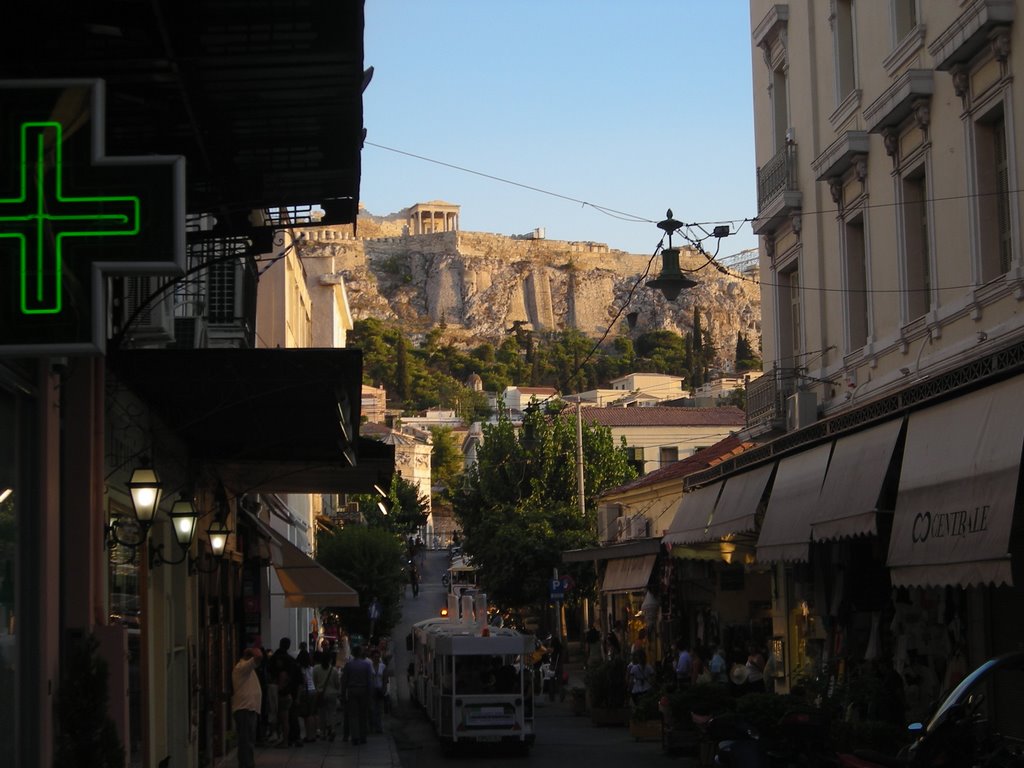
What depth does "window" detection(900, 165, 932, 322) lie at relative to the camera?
57.7ft

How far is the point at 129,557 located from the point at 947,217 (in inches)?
381

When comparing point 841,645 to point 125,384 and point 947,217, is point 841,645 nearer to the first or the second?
point 947,217

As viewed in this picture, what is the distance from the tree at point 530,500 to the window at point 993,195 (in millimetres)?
32348

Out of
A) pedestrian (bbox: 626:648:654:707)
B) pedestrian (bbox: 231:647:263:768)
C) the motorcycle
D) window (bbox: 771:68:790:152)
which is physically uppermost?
window (bbox: 771:68:790:152)

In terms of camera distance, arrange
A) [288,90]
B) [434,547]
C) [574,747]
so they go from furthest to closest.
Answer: [434,547], [574,747], [288,90]

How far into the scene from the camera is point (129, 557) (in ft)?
41.9

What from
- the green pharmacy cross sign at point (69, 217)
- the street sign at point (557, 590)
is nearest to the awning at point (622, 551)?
the street sign at point (557, 590)

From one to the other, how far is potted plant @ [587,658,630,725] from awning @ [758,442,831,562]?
35.6ft

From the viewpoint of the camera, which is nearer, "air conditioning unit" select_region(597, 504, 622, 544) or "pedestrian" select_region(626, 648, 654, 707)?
"pedestrian" select_region(626, 648, 654, 707)

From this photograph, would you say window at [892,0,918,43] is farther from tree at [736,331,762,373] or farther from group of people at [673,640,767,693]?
tree at [736,331,762,373]

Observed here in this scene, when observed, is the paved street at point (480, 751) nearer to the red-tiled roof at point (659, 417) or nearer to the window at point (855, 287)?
the window at point (855, 287)

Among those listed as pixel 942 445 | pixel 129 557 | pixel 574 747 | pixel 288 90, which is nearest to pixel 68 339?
pixel 288 90

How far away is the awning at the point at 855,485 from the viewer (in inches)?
534

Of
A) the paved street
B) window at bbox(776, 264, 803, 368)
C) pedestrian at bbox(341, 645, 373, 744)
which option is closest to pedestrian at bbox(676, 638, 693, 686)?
the paved street
